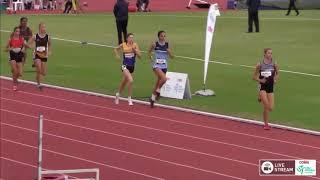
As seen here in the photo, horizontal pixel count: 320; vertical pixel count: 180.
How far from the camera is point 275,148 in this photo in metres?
12.9

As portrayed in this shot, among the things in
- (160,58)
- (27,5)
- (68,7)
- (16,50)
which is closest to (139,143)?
(160,58)

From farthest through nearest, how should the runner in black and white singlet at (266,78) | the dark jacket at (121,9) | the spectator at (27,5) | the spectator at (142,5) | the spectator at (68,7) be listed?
1. the spectator at (27,5)
2. the spectator at (142,5)
3. the spectator at (68,7)
4. the dark jacket at (121,9)
5. the runner in black and white singlet at (266,78)

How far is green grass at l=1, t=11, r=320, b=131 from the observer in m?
17.4

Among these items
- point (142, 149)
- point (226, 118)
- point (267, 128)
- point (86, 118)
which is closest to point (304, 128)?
point (267, 128)

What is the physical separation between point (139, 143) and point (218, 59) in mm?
12270

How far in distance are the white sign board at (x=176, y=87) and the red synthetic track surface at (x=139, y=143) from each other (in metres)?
1.39

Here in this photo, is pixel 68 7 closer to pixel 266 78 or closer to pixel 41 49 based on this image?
pixel 41 49

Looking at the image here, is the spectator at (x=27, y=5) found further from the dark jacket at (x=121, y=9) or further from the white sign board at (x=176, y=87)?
the white sign board at (x=176, y=87)

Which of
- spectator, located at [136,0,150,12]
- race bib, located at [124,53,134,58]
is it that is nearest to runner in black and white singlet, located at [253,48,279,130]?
race bib, located at [124,53,134,58]

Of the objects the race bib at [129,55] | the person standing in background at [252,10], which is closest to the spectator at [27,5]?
the person standing in background at [252,10]

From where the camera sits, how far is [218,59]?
25.2 metres

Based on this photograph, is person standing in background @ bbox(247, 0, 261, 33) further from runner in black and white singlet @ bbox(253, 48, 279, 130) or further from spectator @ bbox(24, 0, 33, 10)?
spectator @ bbox(24, 0, 33, 10)

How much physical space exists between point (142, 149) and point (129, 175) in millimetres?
1685

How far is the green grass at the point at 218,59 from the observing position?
57.0 ft
